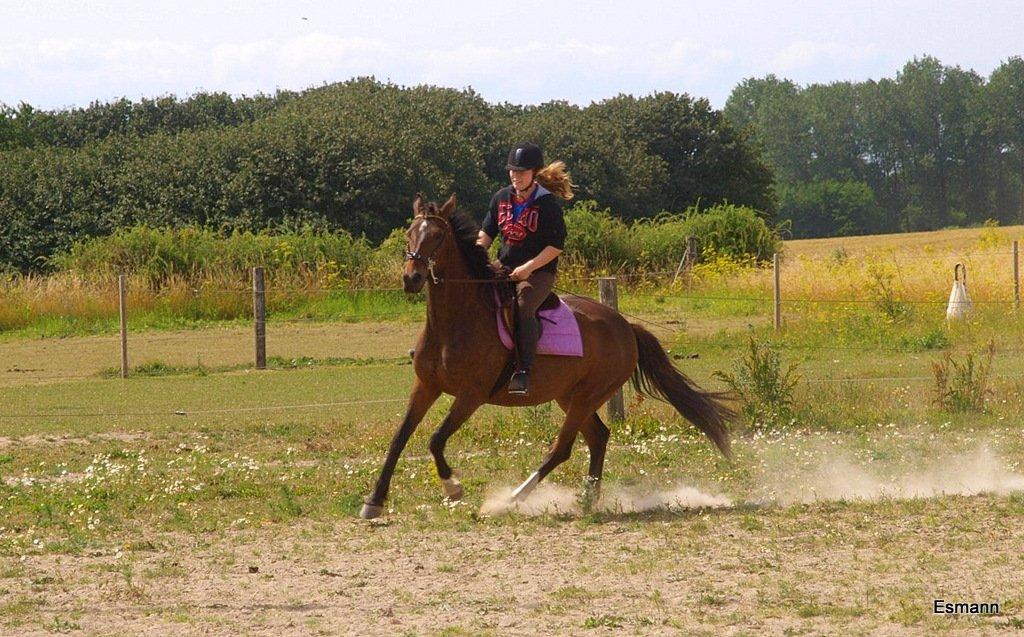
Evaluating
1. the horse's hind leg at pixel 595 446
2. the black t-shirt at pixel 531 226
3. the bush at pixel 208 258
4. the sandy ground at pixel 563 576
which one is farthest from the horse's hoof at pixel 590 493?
the bush at pixel 208 258

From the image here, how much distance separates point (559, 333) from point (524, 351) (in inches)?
17.5

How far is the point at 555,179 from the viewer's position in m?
9.56

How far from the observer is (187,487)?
1024 cm

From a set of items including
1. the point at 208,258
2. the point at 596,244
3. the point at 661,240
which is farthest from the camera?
the point at 661,240

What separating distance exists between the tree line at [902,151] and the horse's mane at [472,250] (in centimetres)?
10231

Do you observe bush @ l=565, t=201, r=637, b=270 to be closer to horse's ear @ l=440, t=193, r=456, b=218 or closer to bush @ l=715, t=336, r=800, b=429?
bush @ l=715, t=336, r=800, b=429

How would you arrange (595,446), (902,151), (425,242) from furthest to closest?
(902,151), (595,446), (425,242)

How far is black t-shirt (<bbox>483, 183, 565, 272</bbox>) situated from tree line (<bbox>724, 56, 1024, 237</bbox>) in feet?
335

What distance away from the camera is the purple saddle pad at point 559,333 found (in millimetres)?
9758

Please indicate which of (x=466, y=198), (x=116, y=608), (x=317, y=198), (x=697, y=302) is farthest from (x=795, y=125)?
(x=116, y=608)

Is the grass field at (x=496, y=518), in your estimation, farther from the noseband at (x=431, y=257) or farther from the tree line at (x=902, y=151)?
the tree line at (x=902, y=151)

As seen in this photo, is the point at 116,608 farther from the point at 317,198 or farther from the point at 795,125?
the point at 795,125

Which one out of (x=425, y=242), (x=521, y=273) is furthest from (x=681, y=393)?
(x=425, y=242)

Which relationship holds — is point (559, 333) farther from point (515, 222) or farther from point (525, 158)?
point (525, 158)
